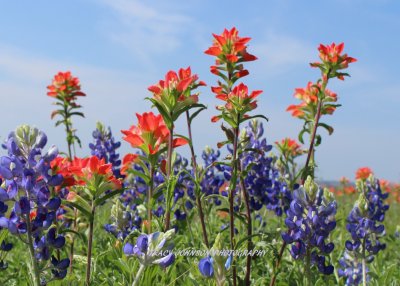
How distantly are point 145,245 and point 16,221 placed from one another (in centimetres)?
71

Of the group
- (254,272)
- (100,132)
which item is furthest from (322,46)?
(100,132)

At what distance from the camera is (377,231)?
4.88 m

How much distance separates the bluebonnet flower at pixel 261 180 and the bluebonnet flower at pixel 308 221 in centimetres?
177

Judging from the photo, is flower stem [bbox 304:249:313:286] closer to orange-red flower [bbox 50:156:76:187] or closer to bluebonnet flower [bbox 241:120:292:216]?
orange-red flower [bbox 50:156:76:187]

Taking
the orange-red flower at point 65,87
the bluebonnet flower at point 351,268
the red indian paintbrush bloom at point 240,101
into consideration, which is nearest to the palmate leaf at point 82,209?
the red indian paintbrush bloom at point 240,101

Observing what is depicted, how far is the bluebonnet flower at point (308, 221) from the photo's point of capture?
3.58m

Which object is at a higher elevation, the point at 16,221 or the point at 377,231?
the point at 16,221

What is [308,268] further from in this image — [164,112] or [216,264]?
[164,112]

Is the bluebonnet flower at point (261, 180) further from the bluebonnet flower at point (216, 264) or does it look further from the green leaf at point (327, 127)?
the bluebonnet flower at point (216, 264)

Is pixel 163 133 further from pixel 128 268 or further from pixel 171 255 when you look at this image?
pixel 171 255

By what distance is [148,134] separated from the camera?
349 centimetres

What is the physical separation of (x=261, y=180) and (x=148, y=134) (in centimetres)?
256

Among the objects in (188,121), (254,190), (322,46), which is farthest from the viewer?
(254,190)

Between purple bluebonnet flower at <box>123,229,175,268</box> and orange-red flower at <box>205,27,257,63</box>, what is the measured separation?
1772 mm
